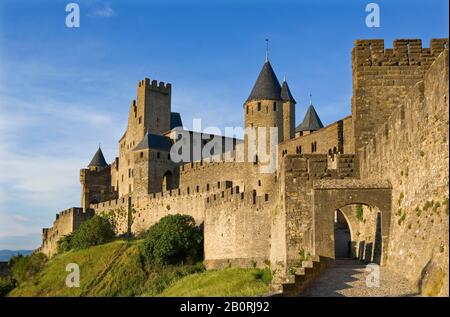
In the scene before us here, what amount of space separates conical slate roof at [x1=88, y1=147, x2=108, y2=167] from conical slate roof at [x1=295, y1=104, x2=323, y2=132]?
33.4 meters

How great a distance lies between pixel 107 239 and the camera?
2211 inches

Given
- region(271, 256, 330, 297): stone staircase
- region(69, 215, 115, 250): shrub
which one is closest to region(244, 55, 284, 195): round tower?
region(69, 215, 115, 250): shrub

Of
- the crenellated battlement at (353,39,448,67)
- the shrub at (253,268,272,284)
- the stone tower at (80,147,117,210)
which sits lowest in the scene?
the shrub at (253,268,272,284)

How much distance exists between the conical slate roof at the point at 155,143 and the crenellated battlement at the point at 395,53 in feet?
145

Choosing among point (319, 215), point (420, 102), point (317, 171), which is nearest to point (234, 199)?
point (317, 171)

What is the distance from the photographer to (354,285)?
17984 millimetres

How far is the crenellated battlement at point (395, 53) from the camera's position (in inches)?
954

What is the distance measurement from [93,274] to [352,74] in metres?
27.0

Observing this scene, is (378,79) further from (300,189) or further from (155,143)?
(155,143)

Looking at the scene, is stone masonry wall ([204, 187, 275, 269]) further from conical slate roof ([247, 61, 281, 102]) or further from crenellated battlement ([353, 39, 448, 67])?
crenellated battlement ([353, 39, 448, 67])

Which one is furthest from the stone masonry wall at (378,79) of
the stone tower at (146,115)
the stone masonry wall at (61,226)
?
the stone tower at (146,115)

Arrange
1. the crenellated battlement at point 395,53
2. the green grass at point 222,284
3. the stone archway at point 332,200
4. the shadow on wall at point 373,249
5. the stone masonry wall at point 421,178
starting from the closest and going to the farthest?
the stone masonry wall at point 421,178 < the stone archway at point 332,200 < the shadow on wall at point 373,249 < the crenellated battlement at point 395,53 < the green grass at point 222,284

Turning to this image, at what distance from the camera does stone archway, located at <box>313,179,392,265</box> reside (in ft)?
68.5

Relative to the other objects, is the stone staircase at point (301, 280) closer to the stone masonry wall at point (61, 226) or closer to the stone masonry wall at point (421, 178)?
the stone masonry wall at point (421, 178)
